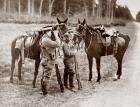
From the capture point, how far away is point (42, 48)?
39.7 feet

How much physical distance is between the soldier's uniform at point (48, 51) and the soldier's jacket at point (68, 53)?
68 centimetres

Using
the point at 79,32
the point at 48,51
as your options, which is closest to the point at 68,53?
the point at 48,51

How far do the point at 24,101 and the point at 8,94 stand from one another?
1.05 meters

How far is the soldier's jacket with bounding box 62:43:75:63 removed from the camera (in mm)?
12648

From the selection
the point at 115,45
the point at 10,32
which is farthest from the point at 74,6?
the point at 115,45

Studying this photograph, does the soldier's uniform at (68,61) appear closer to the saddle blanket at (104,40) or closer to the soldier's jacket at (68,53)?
the soldier's jacket at (68,53)

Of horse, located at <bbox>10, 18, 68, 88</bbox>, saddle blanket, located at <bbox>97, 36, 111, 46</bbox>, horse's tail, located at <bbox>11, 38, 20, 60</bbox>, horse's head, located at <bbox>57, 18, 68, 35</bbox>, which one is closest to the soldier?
horse's head, located at <bbox>57, 18, 68, 35</bbox>

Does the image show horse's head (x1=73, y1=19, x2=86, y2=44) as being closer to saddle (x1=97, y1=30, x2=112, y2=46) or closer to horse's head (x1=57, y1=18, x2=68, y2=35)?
saddle (x1=97, y1=30, x2=112, y2=46)

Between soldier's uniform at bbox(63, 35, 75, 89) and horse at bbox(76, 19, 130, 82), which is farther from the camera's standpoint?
horse at bbox(76, 19, 130, 82)

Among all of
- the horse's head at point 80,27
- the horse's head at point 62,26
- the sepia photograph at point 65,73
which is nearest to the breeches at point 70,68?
the sepia photograph at point 65,73

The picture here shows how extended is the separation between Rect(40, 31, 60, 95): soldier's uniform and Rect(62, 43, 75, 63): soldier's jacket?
68cm

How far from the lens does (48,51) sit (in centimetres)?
1199

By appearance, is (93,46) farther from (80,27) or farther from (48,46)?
(48,46)

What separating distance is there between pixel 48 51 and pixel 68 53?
929 millimetres
